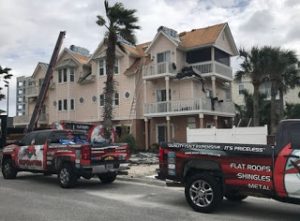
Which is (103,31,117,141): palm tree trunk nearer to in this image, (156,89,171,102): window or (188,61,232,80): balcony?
(188,61,232,80): balcony

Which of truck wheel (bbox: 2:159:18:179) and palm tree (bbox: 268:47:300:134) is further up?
palm tree (bbox: 268:47:300:134)

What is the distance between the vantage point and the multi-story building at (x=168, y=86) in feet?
108

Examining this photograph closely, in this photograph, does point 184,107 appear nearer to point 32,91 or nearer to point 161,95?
point 161,95

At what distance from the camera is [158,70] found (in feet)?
110

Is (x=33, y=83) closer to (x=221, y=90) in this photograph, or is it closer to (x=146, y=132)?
(x=146, y=132)

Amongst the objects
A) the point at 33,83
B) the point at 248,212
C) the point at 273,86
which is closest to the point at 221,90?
the point at 273,86

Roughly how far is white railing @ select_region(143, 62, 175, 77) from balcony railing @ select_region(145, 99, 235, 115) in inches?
96.0

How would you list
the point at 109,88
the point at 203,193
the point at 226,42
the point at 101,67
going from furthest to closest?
the point at 101,67, the point at 226,42, the point at 109,88, the point at 203,193

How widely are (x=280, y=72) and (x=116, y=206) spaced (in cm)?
2562

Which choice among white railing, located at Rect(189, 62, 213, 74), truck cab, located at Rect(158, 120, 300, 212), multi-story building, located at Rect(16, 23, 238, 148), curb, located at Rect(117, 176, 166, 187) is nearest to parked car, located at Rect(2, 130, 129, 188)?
curb, located at Rect(117, 176, 166, 187)

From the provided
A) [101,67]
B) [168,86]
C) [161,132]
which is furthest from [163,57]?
[101,67]

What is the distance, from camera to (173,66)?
3341cm

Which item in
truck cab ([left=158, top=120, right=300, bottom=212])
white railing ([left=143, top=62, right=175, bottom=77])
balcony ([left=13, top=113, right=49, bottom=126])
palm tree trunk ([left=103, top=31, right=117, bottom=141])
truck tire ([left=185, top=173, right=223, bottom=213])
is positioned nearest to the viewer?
truck cab ([left=158, top=120, right=300, bottom=212])

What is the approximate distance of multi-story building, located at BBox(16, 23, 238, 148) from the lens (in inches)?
1297
